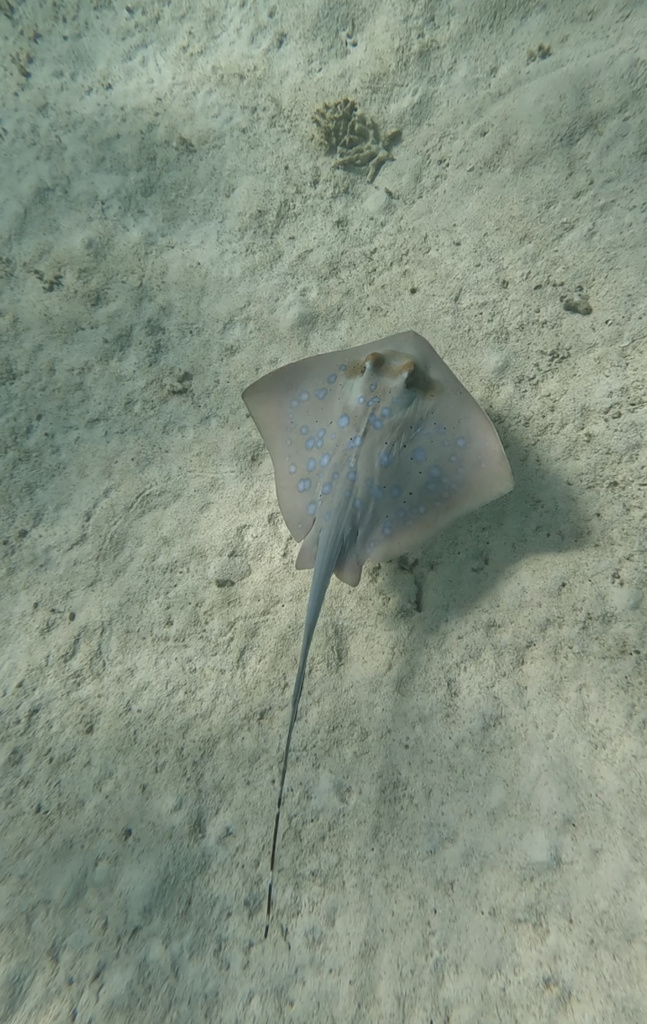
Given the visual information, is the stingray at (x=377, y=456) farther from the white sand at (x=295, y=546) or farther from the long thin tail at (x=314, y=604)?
the white sand at (x=295, y=546)

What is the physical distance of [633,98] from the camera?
3.44 metres

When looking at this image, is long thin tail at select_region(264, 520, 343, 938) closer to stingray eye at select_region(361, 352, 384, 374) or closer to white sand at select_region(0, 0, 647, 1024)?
white sand at select_region(0, 0, 647, 1024)

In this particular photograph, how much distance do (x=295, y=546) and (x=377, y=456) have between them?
807 millimetres

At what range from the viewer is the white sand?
7.47 feet

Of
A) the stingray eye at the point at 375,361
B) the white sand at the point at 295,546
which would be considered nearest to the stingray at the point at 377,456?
the stingray eye at the point at 375,361

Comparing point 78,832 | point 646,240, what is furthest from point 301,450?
point 646,240

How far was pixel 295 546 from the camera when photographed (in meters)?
Answer: 3.22

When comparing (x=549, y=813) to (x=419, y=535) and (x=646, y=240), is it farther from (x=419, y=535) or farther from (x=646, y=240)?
(x=646, y=240)

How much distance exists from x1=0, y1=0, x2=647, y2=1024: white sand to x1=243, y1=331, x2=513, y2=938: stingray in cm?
37

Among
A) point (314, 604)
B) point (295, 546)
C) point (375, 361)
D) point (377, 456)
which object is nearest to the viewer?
point (314, 604)

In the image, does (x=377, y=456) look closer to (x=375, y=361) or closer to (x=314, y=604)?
(x=375, y=361)

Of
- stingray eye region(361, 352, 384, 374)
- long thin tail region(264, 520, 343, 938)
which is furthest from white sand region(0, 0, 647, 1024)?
stingray eye region(361, 352, 384, 374)

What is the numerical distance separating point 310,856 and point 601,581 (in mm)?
2014

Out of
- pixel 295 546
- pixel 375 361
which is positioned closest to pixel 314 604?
pixel 295 546
